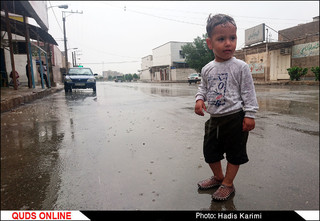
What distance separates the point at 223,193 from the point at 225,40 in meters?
1.26

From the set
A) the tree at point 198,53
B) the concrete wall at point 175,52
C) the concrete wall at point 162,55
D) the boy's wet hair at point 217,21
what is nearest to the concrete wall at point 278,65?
the tree at point 198,53

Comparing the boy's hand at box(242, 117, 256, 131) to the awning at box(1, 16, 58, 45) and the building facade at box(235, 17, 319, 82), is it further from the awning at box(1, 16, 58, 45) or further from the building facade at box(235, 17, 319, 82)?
the building facade at box(235, 17, 319, 82)

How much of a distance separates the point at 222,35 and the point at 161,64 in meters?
54.9

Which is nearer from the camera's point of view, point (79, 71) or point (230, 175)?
point (230, 175)

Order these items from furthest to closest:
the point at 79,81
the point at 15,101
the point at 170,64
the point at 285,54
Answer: the point at 170,64
the point at 285,54
the point at 79,81
the point at 15,101

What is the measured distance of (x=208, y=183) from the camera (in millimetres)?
2150

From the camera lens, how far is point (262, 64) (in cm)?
2611

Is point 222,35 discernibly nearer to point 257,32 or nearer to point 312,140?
point 312,140

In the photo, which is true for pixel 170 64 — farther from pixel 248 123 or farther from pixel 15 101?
pixel 248 123

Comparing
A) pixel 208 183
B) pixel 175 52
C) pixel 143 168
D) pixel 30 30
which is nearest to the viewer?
pixel 208 183

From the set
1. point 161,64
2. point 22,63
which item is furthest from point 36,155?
point 161,64

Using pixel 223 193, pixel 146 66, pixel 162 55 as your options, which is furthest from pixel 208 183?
pixel 146 66

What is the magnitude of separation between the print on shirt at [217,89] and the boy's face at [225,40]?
17 cm

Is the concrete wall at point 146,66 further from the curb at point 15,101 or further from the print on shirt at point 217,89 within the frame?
the print on shirt at point 217,89
